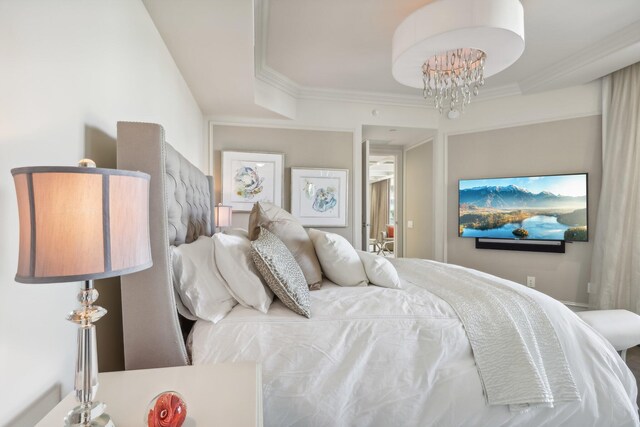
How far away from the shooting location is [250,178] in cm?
359

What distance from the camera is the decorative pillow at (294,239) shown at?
166 cm

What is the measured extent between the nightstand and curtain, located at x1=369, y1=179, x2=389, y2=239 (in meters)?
9.19

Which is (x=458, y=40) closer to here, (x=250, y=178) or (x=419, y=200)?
(x=250, y=178)

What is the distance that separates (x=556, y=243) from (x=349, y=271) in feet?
10.0

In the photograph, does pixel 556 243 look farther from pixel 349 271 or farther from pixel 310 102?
pixel 310 102

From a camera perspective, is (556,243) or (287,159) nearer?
(556,243)

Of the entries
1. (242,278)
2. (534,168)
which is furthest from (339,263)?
(534,168)

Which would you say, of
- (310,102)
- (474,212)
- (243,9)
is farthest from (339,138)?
(243,9)

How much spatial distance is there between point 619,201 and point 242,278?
12.3 feet

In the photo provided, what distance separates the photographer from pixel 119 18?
1.29 metres

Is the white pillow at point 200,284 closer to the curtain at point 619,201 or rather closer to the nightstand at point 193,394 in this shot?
the nightstand at point 193,394

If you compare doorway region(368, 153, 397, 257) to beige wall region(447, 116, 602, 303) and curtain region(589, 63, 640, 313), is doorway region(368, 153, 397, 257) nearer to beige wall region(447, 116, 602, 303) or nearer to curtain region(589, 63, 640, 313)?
beige wall region(447, 116, 602, 303)

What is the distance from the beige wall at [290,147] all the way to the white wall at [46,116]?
2.27 m

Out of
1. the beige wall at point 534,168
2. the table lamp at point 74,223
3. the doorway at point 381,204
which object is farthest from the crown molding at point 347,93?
the doorway at point 381,204
